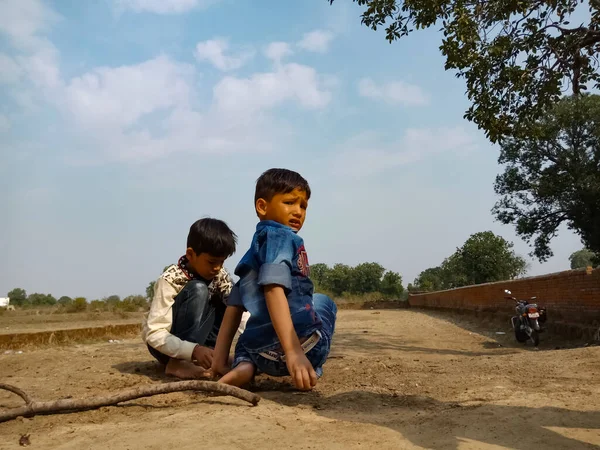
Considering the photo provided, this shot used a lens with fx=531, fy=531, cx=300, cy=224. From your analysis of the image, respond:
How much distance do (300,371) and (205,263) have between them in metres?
1.38

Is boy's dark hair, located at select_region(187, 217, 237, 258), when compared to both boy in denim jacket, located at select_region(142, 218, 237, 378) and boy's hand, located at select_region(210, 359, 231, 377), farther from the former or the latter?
boy's hand, located at select_region(210, 359, 231, 377)

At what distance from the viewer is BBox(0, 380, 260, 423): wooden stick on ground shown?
252 cm

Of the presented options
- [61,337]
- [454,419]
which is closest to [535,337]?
[454,419]

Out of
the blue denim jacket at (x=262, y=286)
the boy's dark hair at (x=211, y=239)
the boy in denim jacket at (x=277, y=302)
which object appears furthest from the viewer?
Result: the boy's dark hair at (x=211, y=239)

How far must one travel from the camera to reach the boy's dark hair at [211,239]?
3.58m

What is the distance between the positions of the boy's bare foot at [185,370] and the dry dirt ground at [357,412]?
0.57 ft

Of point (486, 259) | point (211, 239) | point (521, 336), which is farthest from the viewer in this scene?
point (486, 259)

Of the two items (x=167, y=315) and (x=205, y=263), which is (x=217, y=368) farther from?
(x=205, y=263)

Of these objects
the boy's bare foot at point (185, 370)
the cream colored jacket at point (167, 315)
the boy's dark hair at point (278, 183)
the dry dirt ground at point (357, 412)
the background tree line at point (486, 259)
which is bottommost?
the dry dirt ground at point (357, 412)

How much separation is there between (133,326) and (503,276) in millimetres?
23824

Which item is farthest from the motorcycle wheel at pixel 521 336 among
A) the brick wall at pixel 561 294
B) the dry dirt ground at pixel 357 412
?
the dry dirt ground at pixel 357 412

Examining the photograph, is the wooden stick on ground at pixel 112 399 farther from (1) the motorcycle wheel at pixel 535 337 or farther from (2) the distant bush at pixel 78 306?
(2) the distant bush at pixel 78 306

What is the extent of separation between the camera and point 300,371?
2.53 metres

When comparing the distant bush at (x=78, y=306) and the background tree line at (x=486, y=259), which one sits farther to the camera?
the background tree line at (x=486, y=259)
